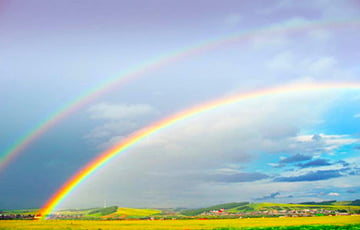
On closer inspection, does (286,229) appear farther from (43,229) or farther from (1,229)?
(1,229)

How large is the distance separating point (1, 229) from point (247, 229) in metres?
57.2

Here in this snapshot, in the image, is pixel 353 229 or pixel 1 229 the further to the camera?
pixel 1 229

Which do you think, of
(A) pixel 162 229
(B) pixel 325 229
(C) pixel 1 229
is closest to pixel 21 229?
(C) pixel 1 229

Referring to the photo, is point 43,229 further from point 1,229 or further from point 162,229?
point 162,229

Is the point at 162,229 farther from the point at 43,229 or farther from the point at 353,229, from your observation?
the point at 353,229

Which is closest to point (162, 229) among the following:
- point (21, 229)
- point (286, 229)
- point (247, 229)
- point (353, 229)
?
point (247, 229)

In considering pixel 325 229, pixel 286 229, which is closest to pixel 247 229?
pixel 286 229

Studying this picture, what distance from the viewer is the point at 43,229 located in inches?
3445

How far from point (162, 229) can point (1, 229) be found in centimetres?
3762

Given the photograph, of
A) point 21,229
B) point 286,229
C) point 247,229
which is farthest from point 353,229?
point 21,229

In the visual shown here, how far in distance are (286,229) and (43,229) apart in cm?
5702

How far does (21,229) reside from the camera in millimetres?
88000

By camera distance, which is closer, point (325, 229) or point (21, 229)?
point (325, 229)

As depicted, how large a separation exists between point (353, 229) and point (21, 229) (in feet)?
250
